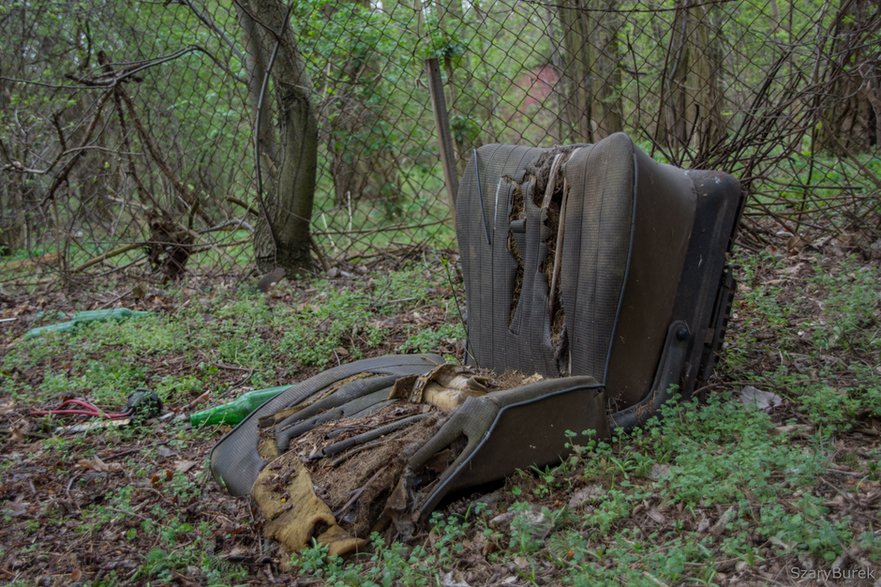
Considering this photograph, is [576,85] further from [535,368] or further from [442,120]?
[535,368]

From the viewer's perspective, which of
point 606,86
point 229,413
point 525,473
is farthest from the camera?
point 606,86

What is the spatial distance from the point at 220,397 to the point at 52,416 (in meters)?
0.80

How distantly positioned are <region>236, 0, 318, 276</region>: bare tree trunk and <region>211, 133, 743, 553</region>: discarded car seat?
2705mm

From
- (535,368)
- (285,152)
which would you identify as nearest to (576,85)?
(285,152)

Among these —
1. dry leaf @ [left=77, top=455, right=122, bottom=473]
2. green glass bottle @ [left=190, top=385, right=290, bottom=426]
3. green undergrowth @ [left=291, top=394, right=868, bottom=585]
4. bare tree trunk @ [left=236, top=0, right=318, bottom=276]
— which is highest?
bare tree trunk @ [left=236, top=0, right=318, bottom=276]

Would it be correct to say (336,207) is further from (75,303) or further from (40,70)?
(40,70)

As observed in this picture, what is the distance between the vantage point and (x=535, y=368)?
2998 millimetres

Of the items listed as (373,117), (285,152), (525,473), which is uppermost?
(373,117)

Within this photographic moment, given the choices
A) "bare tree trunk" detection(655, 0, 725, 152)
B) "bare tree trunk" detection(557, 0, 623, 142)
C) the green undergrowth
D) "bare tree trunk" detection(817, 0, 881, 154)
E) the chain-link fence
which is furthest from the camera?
"bare tree trunk" detection(557, 0, 623, 142)

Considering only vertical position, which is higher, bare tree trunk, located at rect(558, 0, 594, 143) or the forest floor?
bare tree trunk, located at rect(558, 0, 594, 143)

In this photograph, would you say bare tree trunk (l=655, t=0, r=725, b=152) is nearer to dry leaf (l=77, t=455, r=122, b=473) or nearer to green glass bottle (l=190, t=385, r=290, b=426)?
green glass bottle (l=190, t=385, r=290, b=426)

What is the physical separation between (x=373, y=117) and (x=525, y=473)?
447cm

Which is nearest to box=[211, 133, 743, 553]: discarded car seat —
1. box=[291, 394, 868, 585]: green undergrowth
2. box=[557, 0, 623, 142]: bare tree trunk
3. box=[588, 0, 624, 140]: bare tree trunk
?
box=[291, 394, 868, 585]: green undergrowth

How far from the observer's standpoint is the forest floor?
2006 mm
